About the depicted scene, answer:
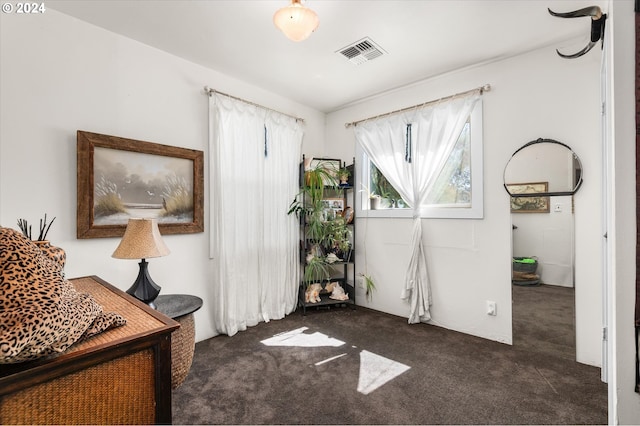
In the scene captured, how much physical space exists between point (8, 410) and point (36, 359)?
0.36 feet

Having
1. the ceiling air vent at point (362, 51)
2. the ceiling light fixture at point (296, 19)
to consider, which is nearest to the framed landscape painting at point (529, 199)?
the ceiling air vent at point (362, 51)

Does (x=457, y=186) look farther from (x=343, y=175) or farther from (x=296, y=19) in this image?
(x=296, y=19)

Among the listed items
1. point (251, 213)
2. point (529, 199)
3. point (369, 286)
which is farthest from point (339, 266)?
point (529, 199)

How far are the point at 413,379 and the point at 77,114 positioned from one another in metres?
3.03

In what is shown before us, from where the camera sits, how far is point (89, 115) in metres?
2.09

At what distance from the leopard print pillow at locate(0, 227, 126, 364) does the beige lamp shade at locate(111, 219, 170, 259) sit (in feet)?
3.08

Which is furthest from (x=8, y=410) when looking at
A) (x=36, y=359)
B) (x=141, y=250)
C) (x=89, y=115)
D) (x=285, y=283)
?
(x=285, y=283)

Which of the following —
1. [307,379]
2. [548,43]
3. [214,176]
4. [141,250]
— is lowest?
[307,379]

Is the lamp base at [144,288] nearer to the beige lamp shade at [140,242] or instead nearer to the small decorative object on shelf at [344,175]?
the beige lamp shade at [140,242]

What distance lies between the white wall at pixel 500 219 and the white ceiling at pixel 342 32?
0.59 feet

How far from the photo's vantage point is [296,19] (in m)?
1.56

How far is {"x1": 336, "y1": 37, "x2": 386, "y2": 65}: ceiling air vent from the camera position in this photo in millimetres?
2359

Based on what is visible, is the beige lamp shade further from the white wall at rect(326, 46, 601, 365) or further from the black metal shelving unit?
the white wall at rect(326, 46, 601, 365)

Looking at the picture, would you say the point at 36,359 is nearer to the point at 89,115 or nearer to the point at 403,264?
the point at 89,115
